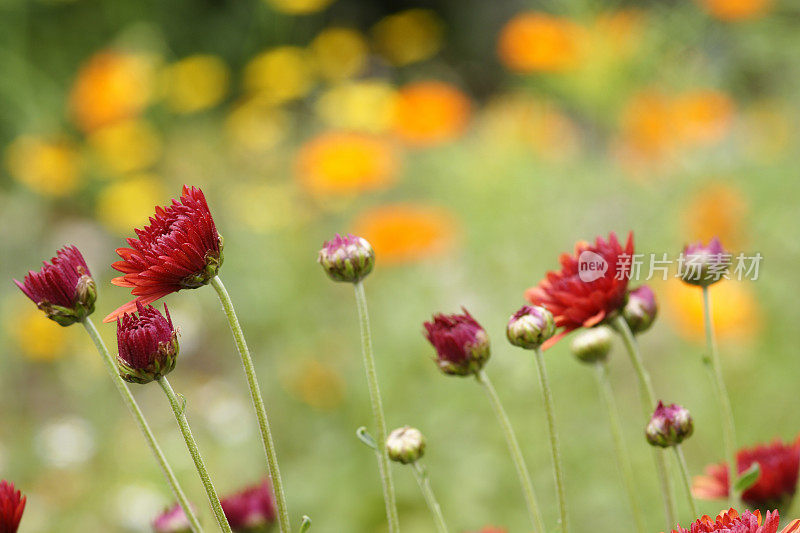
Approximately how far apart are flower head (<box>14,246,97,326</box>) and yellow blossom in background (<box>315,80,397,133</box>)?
5.63 ft

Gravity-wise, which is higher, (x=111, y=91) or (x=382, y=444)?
(x=111, y=91)

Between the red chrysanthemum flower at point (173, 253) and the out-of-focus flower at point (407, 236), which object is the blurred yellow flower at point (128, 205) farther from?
the red chrysanthemum flower at point (173, 253)

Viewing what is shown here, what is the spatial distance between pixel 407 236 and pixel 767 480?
1039mm

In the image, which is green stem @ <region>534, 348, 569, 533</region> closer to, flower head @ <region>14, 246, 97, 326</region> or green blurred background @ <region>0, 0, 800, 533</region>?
flower head @ <region>14, 246, 97, 326</region>

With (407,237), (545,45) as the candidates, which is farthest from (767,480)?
(545,45)

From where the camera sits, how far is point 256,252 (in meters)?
2.02

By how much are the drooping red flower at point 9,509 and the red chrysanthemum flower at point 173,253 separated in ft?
0.31

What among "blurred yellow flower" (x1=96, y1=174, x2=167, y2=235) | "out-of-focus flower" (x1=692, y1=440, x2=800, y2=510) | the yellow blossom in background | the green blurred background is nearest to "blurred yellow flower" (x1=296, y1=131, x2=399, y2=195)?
the green blurred background

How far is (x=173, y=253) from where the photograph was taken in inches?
15.9

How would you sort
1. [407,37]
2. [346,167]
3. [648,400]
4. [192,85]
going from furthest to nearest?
[407,37]
[192,85]
[346,167]
[648,400]

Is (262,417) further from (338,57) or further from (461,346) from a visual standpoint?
(338,57)

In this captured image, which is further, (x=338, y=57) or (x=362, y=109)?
(x=338, y=57)

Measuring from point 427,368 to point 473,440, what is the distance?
18 cm

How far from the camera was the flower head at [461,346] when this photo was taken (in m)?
0.47
